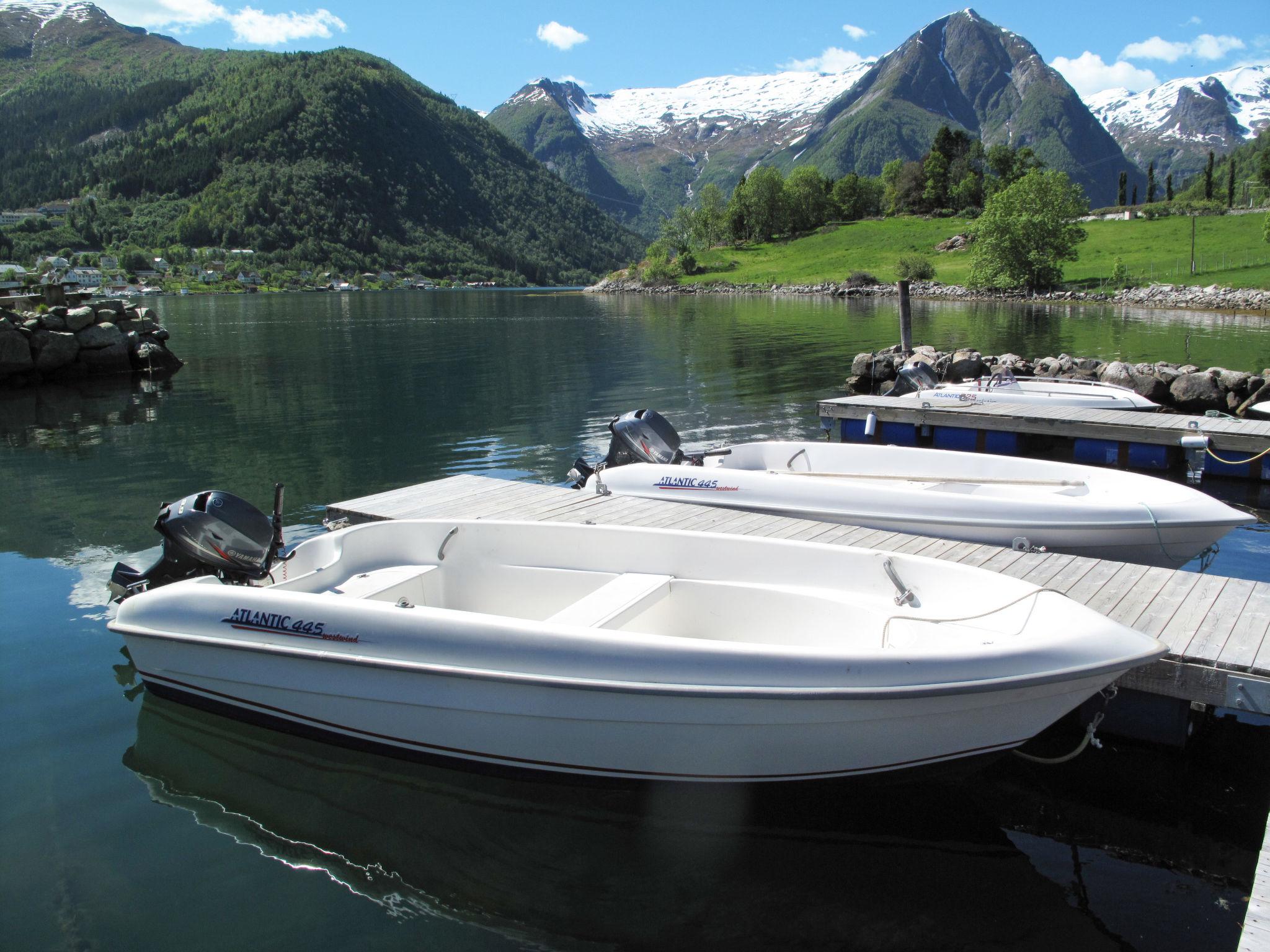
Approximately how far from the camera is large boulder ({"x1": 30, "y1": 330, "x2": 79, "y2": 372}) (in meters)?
29.0

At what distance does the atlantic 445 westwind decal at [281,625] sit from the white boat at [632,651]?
0.02 meters

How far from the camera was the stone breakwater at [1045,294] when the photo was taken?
47781mm

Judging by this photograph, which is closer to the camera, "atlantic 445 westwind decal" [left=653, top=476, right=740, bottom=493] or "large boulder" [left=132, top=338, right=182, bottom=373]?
"atlantic 445 westwind decal" [left=653, top=476, right=740, bottom=493]

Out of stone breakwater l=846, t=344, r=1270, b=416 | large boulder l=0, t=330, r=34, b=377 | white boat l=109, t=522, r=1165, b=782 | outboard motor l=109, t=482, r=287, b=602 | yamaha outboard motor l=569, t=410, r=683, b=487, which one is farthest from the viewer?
large boulder l=0, t=330, r=34, b=377

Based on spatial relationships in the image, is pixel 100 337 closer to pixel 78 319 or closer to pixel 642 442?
pixel 78 319

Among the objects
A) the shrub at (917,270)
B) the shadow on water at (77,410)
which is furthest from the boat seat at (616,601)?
the shrub at (917,270)

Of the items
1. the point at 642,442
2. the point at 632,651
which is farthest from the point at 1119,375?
the point at 632,651

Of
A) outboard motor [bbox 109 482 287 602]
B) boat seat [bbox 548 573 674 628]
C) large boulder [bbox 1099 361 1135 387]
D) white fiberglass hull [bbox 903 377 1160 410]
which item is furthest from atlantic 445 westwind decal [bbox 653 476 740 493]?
large boulder [bbox 1099 361 1135 387]

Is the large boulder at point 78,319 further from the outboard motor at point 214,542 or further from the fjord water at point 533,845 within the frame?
the outboard motor at point 214,542

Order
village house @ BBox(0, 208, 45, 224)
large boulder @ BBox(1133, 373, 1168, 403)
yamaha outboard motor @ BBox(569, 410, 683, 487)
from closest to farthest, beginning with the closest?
yamaha outboard motor @ BBox(569, 410, 683, 487), large boulder @ BBox(1133, 373, 1168, 403), village house @ BBox(0, 208, 45, 224)

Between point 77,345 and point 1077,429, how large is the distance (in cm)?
3189

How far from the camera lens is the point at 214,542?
269 inches

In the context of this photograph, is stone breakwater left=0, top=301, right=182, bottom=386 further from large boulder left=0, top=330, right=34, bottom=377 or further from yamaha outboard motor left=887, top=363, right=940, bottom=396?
yamaha outboard motor left=887, top=363, right=940, bottom=396

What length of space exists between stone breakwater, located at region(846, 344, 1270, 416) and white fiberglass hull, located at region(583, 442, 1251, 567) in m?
9.16
